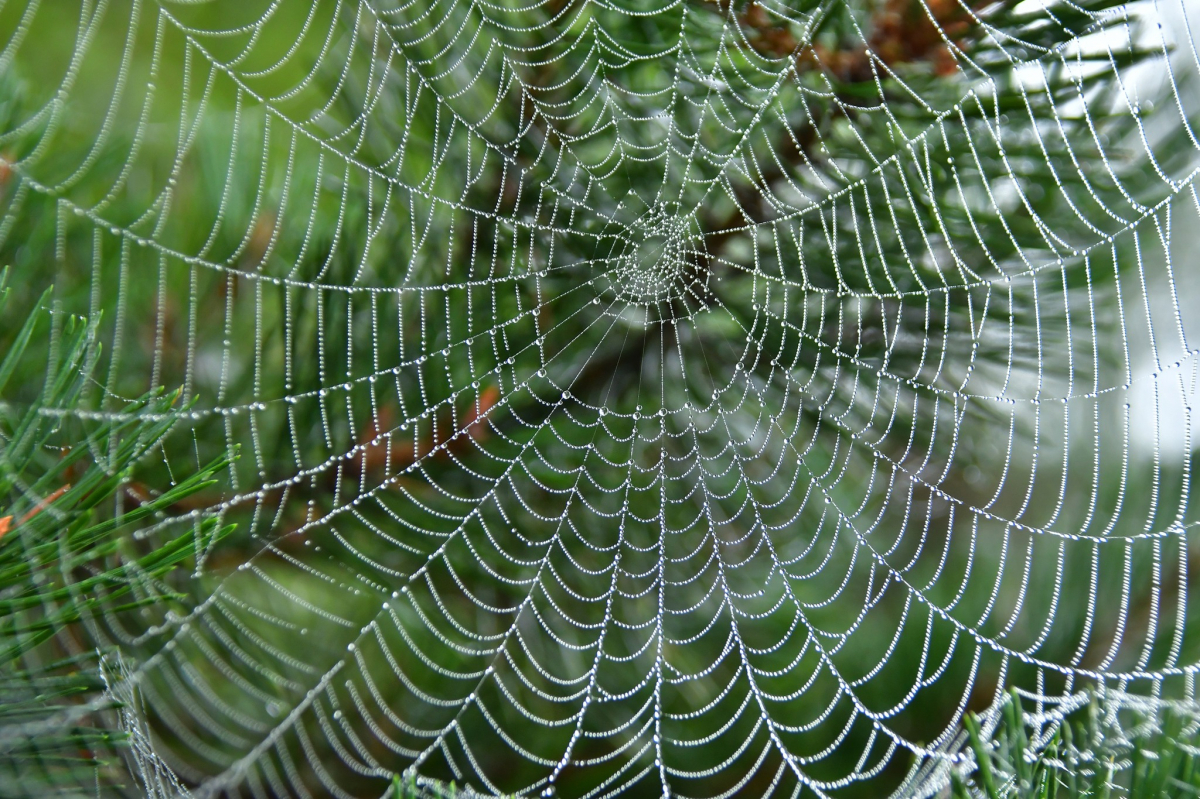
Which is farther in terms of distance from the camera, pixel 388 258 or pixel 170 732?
pixel 388 258

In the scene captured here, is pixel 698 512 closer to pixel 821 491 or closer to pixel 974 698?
pixel 821 491

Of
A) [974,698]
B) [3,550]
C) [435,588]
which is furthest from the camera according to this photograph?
[435,588]

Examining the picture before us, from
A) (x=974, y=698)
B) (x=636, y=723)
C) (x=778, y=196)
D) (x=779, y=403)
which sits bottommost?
(x=636, y=723)

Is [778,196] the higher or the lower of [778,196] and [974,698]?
the higher

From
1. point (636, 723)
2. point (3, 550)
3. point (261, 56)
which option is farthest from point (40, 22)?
point (636, 723)

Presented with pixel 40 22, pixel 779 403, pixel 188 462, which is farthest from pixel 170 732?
pixel 40 22

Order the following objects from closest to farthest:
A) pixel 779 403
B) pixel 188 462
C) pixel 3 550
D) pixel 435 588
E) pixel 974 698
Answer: pixel 3 550, pixel 188 462, pixel 974 698, pixel 435 588, pixel 779 403

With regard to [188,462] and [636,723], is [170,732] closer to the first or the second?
[188,462]
